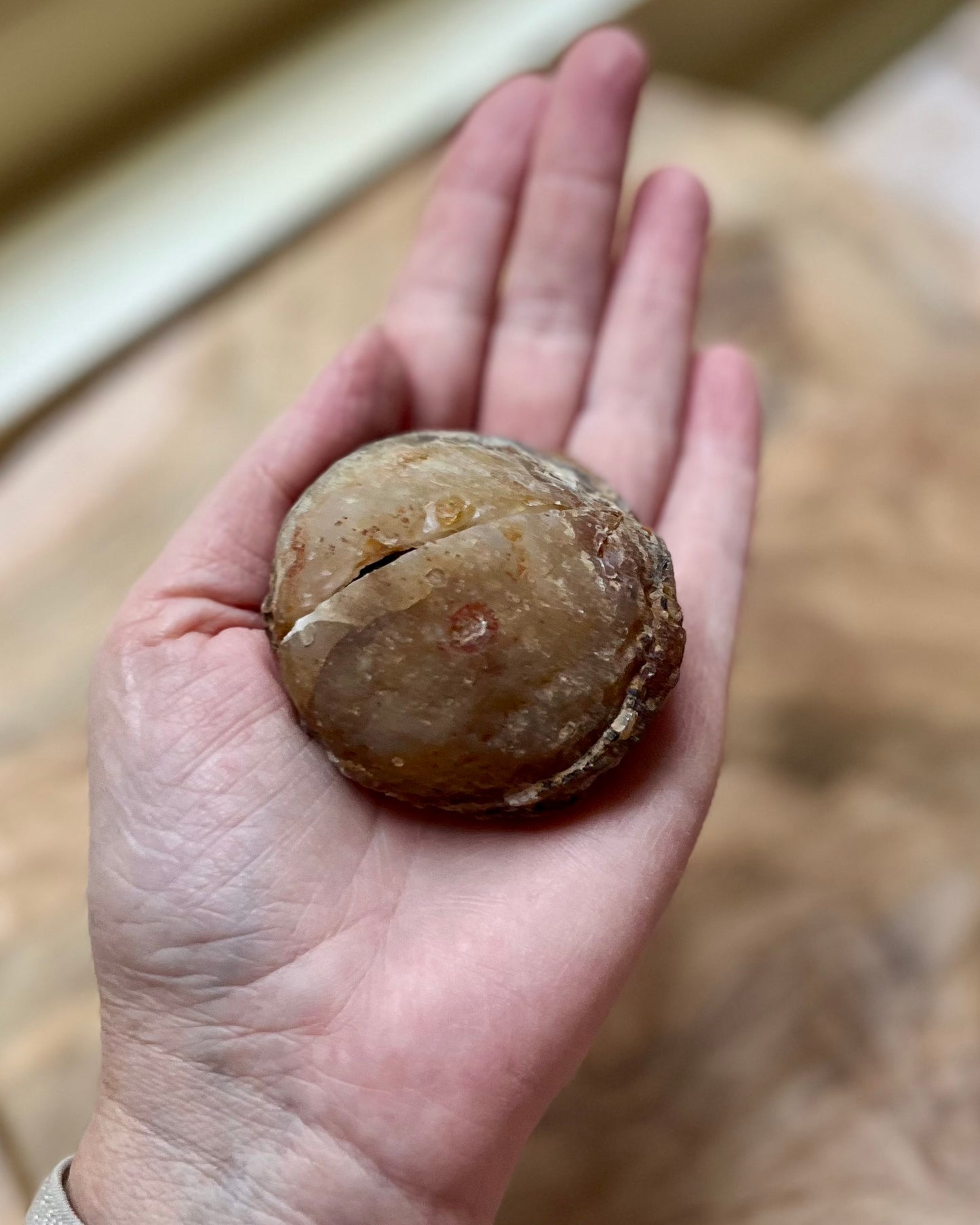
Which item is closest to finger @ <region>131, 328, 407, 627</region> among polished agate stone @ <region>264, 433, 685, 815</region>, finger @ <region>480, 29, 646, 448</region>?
polished agate stone @ <region>264, 433, 685, 815</region>

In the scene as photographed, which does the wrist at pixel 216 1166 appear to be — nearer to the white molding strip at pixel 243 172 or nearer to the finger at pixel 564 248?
the finger at pixel 564 248

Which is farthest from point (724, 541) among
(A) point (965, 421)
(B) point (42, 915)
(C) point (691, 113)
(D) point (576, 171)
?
(C) point (691, 113)

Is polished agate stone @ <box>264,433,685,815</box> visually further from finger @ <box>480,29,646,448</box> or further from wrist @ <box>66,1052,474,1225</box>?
finger @ <box>480,29,646,448</box>

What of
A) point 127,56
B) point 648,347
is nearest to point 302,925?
point 648,347

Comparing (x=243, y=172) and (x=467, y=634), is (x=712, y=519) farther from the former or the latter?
(x=243, y=172)

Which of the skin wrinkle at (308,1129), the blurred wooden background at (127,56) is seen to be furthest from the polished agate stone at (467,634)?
the blurred wooden background at (127,56)

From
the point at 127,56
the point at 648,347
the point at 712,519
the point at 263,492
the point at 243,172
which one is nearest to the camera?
the point at 263,492

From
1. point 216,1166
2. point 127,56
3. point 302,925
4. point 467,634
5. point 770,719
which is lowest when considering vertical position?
point 770,719
